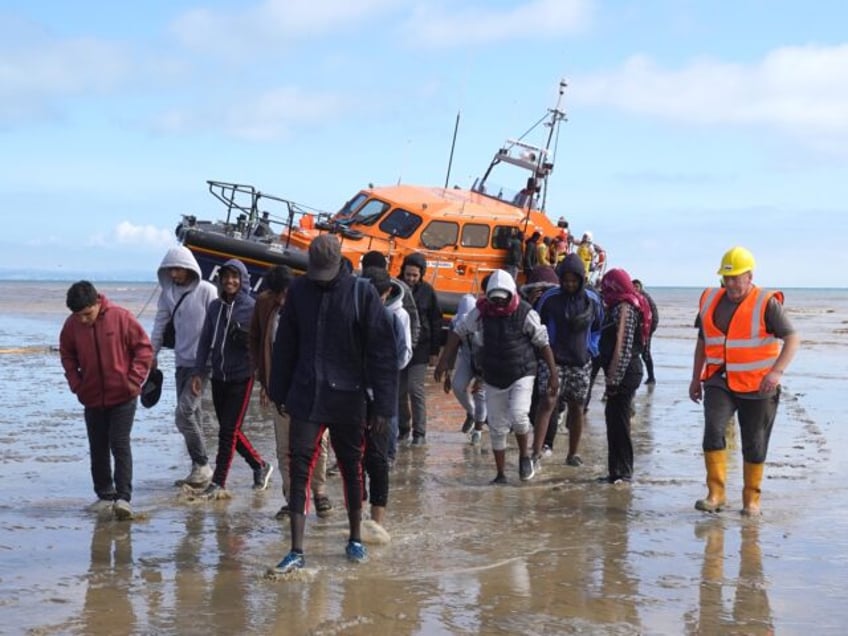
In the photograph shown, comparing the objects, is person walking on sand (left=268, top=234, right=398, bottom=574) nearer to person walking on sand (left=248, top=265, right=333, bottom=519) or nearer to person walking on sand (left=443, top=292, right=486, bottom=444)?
person walking on sand (left=248, top=265, right=333, bottom=519)

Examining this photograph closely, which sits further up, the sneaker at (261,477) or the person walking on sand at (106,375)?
the person walking on sand at (106,375)

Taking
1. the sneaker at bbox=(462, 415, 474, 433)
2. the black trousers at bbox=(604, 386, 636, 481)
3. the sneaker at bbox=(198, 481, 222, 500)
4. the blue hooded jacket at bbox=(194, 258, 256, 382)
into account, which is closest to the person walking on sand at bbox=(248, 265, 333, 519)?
the blue hooded jacket at bbox=(194, 258, 256, 382)

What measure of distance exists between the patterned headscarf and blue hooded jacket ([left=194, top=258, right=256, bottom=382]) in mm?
A: 2568

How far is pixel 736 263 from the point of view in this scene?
23.3 feet

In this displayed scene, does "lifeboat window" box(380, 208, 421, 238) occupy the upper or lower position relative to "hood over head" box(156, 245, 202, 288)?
upper

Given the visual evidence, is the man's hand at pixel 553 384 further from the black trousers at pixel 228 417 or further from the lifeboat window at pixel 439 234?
the lifeboat window at pixel 439 234

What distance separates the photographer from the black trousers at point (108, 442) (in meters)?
7.00

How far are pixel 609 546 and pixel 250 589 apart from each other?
6.71 feet

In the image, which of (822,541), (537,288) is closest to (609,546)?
(822,541)

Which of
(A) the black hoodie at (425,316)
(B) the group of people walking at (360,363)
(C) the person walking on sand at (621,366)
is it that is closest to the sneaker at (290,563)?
(B) the group of people walking at (360,363)

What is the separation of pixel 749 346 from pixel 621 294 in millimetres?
1362

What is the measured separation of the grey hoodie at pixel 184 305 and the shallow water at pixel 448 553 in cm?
97

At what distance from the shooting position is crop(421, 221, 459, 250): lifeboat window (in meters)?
17.5

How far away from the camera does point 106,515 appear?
22.6ft
